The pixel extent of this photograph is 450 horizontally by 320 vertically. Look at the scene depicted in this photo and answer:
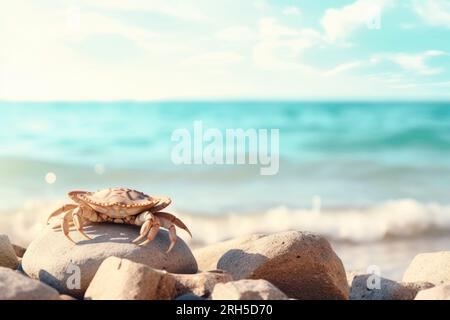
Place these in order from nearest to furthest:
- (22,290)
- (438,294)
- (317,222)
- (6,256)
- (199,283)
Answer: (22,290), (438,294), (199,283), (6,256), (317,222)

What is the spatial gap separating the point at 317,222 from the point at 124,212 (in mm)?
7995

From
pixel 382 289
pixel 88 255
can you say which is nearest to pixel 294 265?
pixel 382 289

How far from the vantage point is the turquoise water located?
49.8ft

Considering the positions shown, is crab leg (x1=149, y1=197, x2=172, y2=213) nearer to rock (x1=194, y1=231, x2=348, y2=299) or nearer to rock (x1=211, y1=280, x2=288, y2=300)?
rock (x1=194, y1=231, x2=348, y2=299)

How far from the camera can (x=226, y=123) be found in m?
32.2

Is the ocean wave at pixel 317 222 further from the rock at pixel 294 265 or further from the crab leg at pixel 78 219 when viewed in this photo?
the crab leg at pixel 78 219

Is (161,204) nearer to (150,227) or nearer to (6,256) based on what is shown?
(150,227)

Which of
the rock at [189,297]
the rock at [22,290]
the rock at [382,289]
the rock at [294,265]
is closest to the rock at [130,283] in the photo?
the rock at [189,297]

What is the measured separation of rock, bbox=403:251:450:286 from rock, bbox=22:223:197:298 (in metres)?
1.99

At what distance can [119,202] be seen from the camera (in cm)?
443

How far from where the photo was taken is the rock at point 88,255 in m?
4.32

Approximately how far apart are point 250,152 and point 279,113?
1469 centimetres
